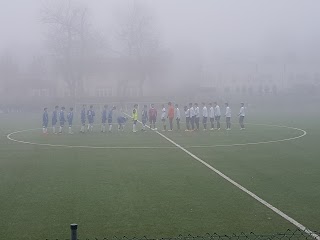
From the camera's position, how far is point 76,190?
33.0ft

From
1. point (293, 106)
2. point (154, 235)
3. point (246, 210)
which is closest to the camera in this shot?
point (154, 235)

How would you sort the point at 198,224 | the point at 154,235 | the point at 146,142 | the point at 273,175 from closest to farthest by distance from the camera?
the point at 154,235, the point at 198,224, the point at 273,175, the point at 146,142

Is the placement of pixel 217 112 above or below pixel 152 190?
above

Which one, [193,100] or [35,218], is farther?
[193,100]

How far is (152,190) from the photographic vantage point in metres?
9.96

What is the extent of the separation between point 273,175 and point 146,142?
366 inches

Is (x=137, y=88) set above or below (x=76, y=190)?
above

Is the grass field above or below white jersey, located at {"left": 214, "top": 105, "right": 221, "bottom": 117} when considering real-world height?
below

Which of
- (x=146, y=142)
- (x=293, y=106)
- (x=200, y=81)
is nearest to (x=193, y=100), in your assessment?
(x=200, y=81)

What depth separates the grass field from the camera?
7.36m

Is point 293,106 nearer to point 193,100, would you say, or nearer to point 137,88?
point 193,100

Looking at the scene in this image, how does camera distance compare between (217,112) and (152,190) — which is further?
(217,112)

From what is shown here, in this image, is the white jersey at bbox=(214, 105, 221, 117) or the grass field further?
the white jersey at bbox=(214, 105, 221, 117)

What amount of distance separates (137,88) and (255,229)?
6059cm
